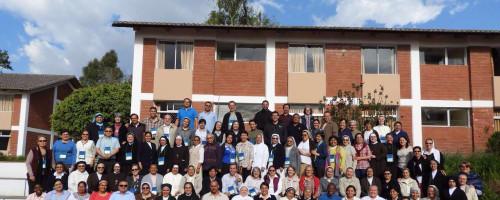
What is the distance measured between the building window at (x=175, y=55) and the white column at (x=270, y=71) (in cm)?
312

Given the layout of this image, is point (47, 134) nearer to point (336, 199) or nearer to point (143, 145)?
point (143, 145)

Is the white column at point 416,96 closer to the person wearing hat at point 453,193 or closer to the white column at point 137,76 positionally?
the person wearing hat at point 453,193

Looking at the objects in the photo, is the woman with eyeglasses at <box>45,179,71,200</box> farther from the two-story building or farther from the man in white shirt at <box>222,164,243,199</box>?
the two-story building

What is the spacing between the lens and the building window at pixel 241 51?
16734 millimetres

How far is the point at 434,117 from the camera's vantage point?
1661cm

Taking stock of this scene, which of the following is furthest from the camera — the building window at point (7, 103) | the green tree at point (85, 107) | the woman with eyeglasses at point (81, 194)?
the building window at point (7, 103)

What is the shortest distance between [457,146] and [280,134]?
395 inches

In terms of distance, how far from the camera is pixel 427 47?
55.3 feet

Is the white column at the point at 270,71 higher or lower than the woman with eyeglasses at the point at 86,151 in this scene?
higher

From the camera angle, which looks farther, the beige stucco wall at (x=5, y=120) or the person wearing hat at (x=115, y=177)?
the beige stucco wall at (x=5, y=120)

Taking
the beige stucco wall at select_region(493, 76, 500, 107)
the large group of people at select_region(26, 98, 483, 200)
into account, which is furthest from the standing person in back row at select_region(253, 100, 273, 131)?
the beige stucco wall at select_region(493, 76, 500, 107)

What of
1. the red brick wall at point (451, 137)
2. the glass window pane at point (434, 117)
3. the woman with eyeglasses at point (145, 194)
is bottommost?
the woman with eyeglasses at point (145, 194)

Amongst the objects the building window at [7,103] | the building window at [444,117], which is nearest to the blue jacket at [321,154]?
the building window at [444,117]

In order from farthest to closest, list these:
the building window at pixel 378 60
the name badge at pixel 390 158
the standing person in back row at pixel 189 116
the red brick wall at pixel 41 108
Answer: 1. the red brick wall at pixel 41 108
2. the building window at pixel 378 60
3. the standing person in back row at pixel 189 116
4. the name badge at pixel 390 158
